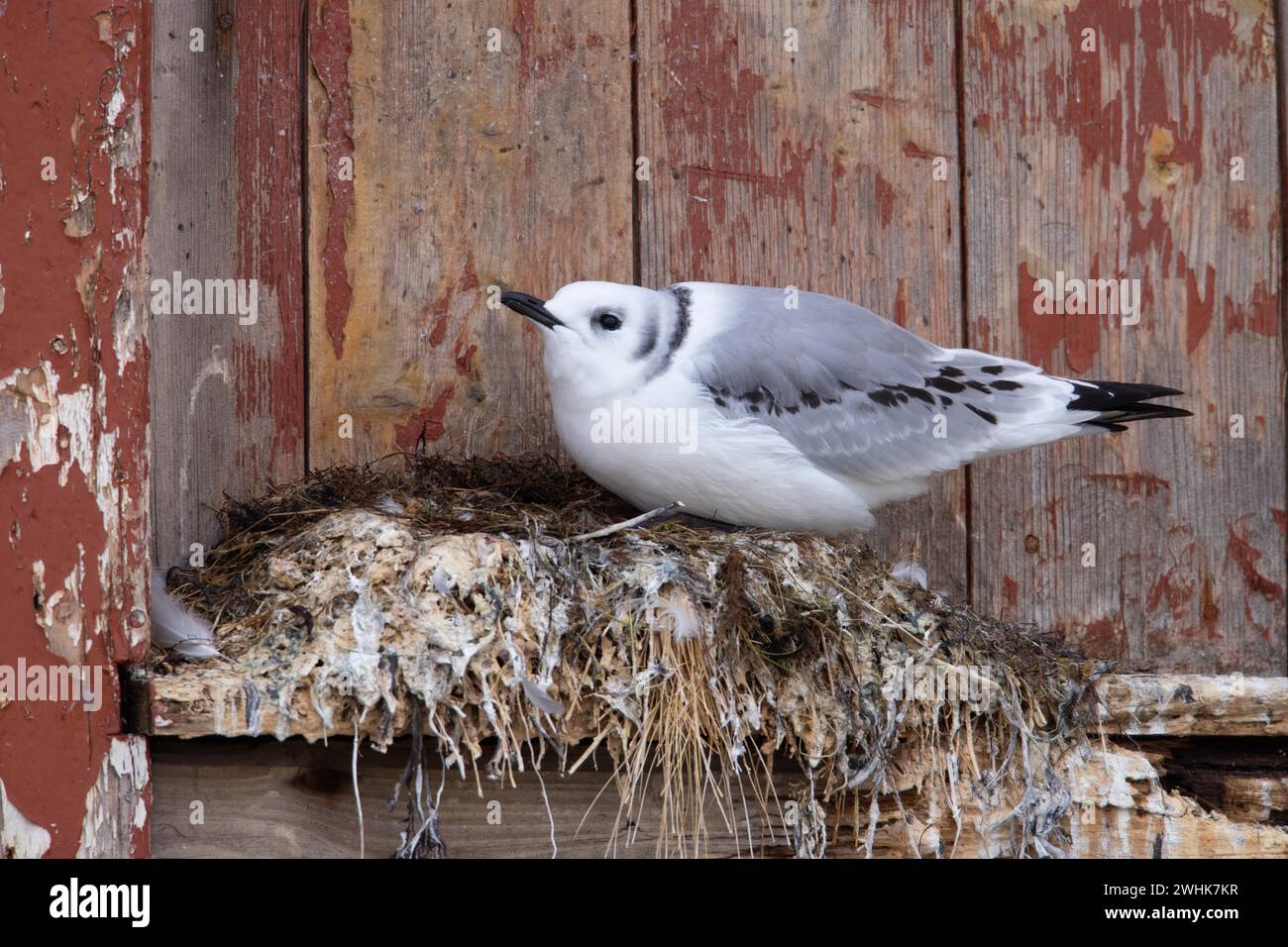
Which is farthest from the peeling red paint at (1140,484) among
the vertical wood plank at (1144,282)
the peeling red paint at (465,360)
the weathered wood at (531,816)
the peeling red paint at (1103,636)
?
the peeling red paint at (465,360)

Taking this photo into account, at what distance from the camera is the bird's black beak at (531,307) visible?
9.12ft

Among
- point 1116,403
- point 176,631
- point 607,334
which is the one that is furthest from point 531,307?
point 1116,403

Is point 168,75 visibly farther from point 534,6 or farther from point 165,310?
point 534,6

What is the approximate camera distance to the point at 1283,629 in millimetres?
3207

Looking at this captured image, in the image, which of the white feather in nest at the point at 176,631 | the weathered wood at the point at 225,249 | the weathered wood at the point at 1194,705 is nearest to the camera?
the white feather in nest at the point at 176,631

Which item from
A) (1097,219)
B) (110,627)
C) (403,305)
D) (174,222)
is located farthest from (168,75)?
(1097,219)

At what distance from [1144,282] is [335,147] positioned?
1818mm

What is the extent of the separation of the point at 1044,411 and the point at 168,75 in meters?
1.88

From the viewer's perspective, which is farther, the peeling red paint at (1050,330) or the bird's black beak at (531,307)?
the peeling red paint at (1050,330)

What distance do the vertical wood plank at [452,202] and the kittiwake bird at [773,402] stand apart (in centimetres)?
23

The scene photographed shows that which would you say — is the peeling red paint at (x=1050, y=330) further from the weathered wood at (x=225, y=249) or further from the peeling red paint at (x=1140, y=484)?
the weathered wood at (x=225, y=249)

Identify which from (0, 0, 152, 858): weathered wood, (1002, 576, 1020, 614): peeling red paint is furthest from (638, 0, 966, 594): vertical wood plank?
(0, 0, 152, 858): weathered wood

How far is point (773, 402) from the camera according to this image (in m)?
2.88

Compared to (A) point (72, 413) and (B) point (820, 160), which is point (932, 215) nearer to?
(B) point (820, 160)
